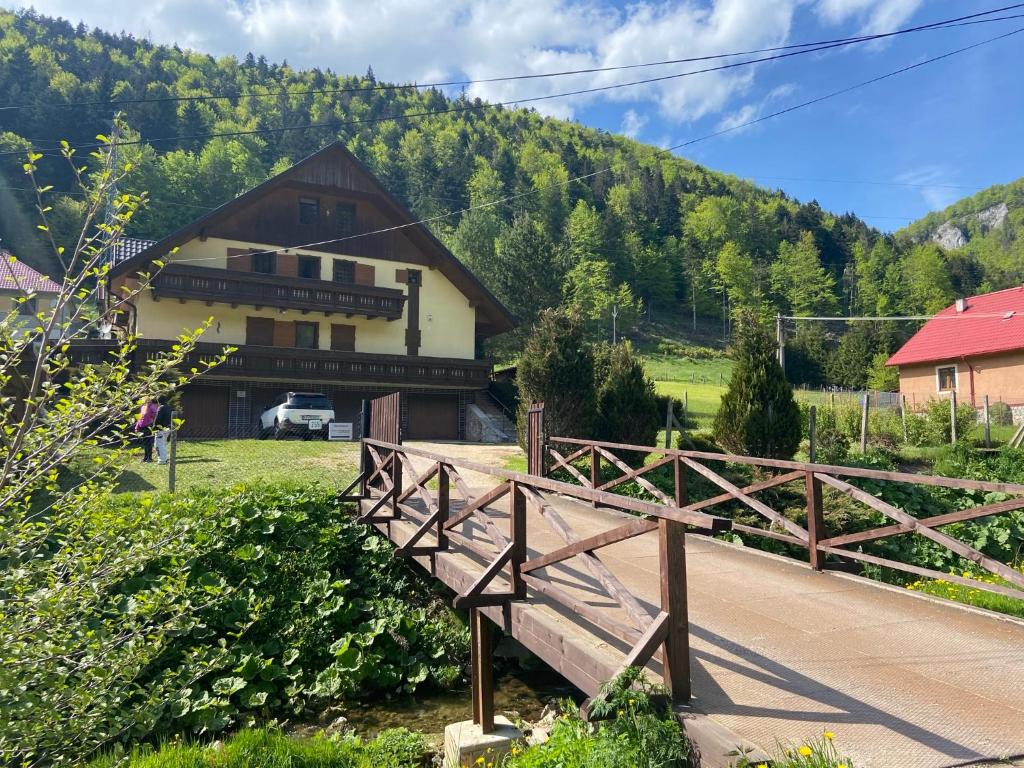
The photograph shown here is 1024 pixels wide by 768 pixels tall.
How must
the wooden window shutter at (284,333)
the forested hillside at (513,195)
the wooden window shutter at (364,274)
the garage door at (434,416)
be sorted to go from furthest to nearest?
the forested hillside at (513,195) < the wooden window shutter at (364,274) < the garage door at (434,416) < the wooden window shutter at (284,333)

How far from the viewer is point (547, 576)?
5.66 metres

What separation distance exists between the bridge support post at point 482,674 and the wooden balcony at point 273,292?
66.6 feet

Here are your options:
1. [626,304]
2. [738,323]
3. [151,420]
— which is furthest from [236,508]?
[626,304]

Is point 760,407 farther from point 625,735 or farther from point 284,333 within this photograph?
point 284,333

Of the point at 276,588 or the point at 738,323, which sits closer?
the point at 276,588

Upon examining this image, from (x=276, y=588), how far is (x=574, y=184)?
9686 cm

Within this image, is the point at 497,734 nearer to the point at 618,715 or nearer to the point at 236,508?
the point at 618,715

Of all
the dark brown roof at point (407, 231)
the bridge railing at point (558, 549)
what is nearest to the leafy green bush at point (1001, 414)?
the dark brown roof at point (407, 231)

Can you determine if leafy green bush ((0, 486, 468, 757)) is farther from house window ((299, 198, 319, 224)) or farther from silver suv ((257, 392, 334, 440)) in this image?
house window ((299, 198, 319, 224))

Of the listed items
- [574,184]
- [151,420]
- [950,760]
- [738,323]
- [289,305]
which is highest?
[574,184]

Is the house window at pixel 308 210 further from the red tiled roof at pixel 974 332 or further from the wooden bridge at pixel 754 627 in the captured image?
the red tiled roof at pixel 974 332

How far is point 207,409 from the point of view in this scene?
2292cm

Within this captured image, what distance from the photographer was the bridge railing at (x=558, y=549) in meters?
3.29

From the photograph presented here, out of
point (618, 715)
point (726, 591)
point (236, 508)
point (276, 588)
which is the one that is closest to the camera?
point (618, 715)
